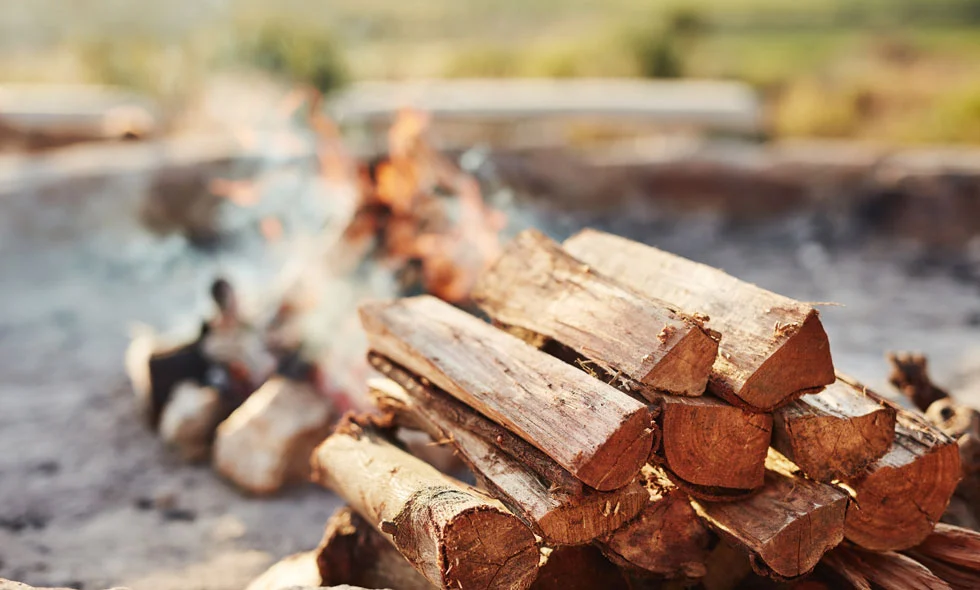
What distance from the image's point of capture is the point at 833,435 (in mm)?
2096

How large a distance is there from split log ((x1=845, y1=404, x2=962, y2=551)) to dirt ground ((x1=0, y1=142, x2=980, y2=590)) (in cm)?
130

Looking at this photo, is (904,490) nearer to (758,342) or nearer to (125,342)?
(758,342)

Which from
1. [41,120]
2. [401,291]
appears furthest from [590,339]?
[41,120]

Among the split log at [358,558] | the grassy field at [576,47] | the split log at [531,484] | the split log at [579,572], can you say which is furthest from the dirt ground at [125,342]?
the grassy field at [576,47]

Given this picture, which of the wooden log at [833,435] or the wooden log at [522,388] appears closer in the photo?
the wooden log at [522,388]

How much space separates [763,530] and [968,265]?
169 inches

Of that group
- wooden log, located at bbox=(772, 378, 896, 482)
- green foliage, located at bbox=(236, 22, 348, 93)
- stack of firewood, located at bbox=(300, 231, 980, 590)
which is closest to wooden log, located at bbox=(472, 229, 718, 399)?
stack of firewood, located at bbox=(300, 231, 980, 590)

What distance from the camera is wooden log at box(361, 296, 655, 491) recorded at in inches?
74.9

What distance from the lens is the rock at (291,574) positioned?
2.59 meters

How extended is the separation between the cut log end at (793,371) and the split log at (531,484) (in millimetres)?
373

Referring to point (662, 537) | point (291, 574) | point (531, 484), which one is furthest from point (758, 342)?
point (291, 574)

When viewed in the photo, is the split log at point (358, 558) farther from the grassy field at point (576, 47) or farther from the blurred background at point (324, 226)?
the grassy field at point (576, 47)

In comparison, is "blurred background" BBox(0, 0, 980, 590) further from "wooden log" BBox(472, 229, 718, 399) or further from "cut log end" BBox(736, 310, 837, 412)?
"cut log end" BBox(736, 310, 837, 412)

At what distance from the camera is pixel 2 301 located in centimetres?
525
